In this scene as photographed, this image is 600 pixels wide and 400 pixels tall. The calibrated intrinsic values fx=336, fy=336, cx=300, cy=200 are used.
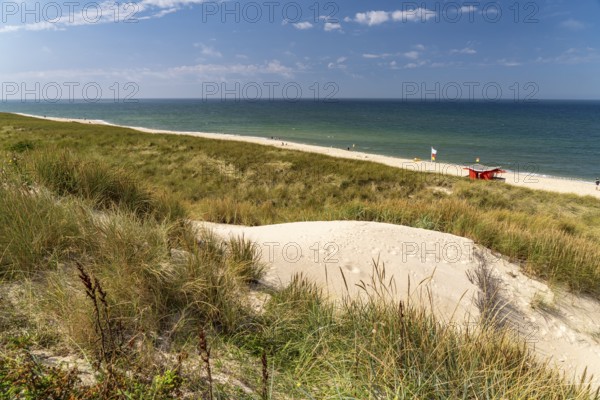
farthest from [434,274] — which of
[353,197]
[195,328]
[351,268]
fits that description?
[353,197]

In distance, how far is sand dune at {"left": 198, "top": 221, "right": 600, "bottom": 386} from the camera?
4.53m

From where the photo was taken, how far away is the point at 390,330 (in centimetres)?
276

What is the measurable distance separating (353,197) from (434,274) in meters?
10.3

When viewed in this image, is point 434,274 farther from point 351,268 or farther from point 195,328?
point 195,328

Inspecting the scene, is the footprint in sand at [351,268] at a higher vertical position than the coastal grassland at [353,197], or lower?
lower

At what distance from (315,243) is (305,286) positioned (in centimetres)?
229

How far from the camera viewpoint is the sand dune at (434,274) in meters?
4.53

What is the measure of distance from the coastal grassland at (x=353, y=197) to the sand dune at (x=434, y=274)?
2.25 feet

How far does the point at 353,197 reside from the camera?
15.7 m

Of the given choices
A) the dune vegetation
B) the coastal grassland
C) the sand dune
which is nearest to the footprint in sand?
the sand dune

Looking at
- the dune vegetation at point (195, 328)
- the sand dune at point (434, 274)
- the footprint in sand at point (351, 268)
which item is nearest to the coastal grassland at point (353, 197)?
the dune vegetation at point (195, 328)

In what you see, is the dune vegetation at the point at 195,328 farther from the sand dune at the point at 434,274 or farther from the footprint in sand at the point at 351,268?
the footprint in sand at the point at 351,268

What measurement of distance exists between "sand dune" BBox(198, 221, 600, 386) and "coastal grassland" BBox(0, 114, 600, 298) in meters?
0.69

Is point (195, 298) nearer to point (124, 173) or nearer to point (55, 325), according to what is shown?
point (55, 325)
